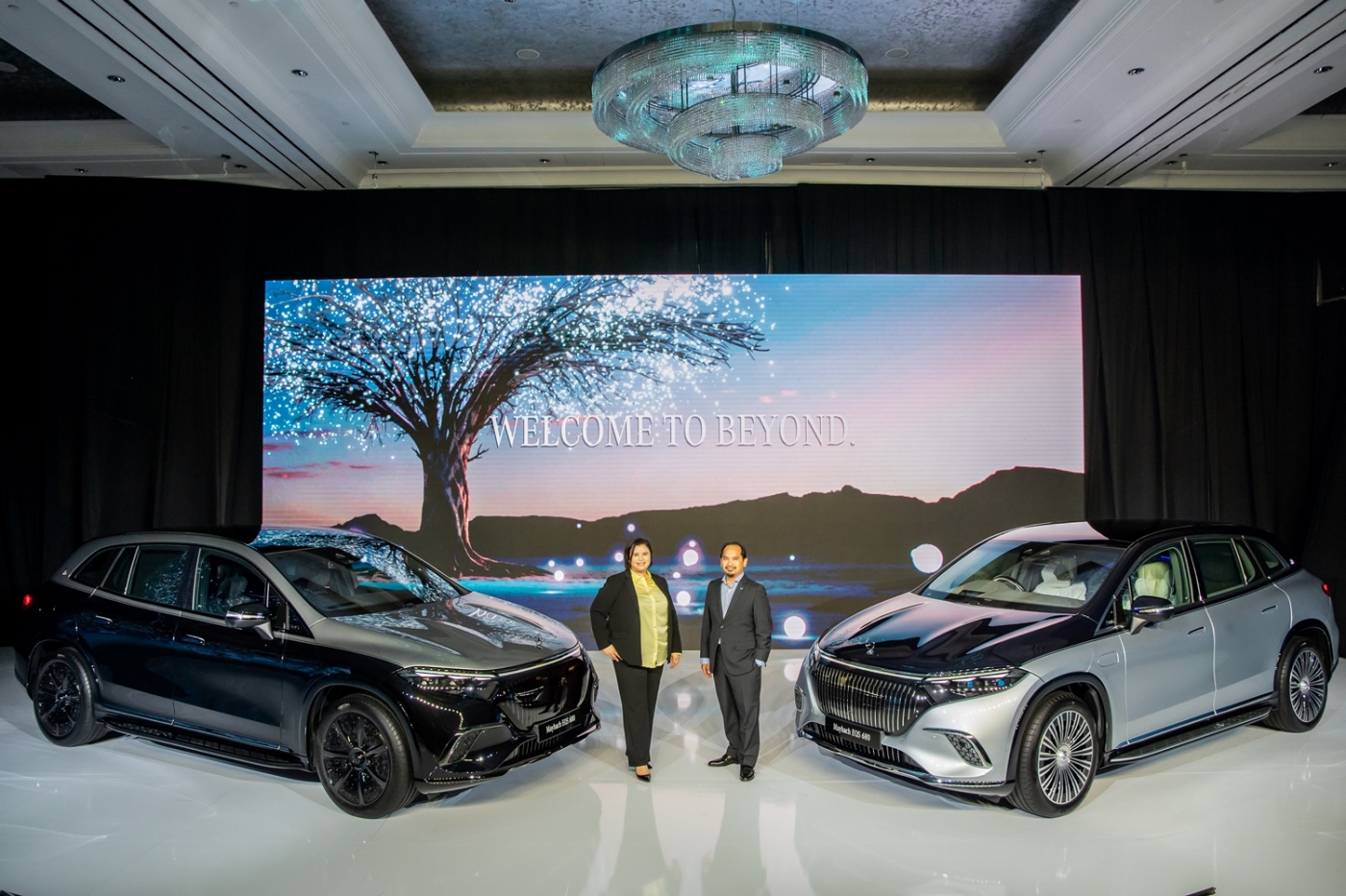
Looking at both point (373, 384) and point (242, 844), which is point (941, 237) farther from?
point (242, 844)

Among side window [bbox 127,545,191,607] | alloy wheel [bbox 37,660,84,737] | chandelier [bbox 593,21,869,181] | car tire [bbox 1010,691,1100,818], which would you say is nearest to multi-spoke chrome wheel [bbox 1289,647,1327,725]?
car tire [bbox 1010,691,1100,818]

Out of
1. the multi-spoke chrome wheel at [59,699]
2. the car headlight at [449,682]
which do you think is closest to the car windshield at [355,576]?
the car headlight at [449,682]

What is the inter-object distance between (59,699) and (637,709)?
3.37 meters

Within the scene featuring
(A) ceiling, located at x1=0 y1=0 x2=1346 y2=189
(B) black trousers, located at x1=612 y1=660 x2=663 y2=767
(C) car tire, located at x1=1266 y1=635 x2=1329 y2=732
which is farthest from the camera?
(A) ceiling, located at x1=0 y1=0 x2=1346 y2=189

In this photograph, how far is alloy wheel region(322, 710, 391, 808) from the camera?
13.5ft

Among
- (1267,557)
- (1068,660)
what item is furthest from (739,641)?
(1267,557)

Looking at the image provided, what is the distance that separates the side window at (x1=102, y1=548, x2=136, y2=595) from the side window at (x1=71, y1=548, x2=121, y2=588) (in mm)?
50

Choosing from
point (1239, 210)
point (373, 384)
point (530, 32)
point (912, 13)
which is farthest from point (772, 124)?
point (1239, 210)

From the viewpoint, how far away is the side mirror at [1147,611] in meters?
4.39

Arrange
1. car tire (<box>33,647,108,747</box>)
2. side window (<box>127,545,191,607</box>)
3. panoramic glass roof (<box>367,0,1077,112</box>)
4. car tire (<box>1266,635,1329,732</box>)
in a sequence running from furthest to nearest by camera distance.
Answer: panoramic glass roof (<box>367,0,1077,112</box>)
car tire (<box>1266,635,1329,732</box>)
car tire (<box>33,647,108,747</box>)
side window (<box>127,545,191,607</box>)

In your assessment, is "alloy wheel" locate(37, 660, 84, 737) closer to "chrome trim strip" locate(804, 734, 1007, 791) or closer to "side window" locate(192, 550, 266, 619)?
"side window" locate(192, 550, 266, 619)

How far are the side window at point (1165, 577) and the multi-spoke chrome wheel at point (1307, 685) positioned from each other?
102 cm

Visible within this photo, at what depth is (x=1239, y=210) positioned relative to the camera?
8.73 meters

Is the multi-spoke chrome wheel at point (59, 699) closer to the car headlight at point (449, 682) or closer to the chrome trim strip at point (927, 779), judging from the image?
the car headlight at point (449, 682)
